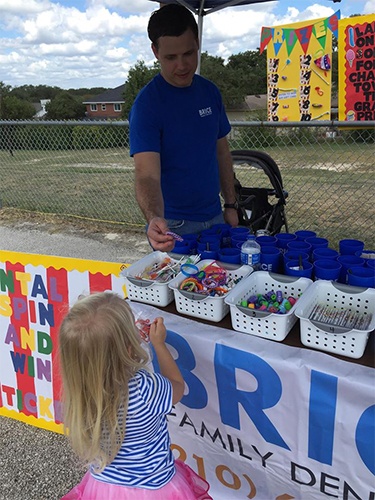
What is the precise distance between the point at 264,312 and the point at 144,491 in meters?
0.67

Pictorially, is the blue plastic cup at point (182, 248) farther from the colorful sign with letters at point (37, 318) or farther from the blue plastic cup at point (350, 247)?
the blue plastic cup at point (350, 247)

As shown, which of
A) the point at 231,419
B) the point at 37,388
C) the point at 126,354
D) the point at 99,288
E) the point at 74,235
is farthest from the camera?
the point at 74,235

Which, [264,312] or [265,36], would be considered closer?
[264,312]

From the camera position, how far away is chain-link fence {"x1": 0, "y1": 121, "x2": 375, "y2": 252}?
591 centimetres

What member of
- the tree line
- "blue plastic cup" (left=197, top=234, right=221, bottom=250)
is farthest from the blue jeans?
the tree line

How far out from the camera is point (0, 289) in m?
2.34

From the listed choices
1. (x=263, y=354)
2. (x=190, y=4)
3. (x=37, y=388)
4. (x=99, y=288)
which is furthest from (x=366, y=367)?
(x=190, y=4)

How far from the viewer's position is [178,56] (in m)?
2.14

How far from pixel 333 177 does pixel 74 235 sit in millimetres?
4955

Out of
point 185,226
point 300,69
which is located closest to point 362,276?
point 185,226

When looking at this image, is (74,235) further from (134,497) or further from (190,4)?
(134,497)

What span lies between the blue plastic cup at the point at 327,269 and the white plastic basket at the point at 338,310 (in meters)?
0.05

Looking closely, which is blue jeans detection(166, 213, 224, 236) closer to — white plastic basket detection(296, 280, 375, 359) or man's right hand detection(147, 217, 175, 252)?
man's right hand detection(147, 217, 175, 252)

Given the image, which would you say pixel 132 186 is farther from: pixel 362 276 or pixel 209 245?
pixel 362 276
